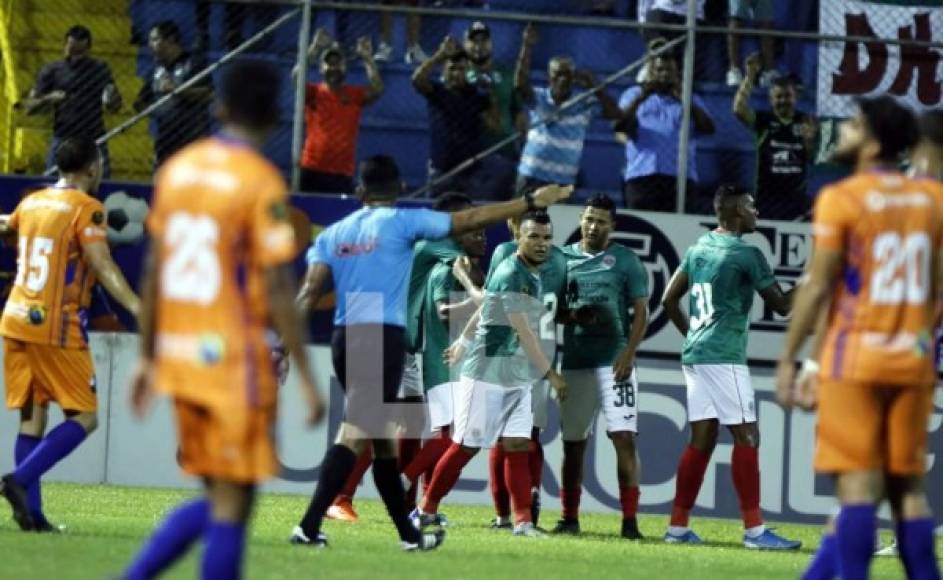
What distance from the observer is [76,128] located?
629 inches

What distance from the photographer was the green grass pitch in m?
9.29

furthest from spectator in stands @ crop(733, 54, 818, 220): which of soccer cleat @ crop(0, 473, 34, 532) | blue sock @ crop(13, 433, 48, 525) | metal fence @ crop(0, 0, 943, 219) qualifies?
soccer cleat @ crop(0, 473, 34, 532)

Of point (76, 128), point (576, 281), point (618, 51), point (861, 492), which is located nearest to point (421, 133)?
point (618, 51)

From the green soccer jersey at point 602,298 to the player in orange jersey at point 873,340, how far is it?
17.7 feet

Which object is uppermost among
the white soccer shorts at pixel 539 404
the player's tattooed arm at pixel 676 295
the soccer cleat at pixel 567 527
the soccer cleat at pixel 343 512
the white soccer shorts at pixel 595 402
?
the player's tattooed arm at pixel 676 295

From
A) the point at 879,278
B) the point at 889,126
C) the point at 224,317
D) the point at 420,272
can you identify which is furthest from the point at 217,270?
the point at 420,272

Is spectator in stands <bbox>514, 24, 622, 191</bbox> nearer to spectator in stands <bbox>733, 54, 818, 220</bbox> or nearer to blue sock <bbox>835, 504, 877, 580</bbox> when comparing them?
spectator in stands <bbox>733, 54, 818, 220</bbox>

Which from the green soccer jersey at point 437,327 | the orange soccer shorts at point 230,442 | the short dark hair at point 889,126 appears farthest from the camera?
the green soccer jersey at point 437,327

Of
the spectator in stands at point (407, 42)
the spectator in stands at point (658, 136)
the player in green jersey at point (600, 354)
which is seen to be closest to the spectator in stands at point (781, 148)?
the spectator in stands at point (658, 136)

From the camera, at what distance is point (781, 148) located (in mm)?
16172

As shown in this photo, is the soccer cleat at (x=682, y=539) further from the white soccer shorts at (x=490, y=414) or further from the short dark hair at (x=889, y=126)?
the short dark hair at (x=889, y=126)

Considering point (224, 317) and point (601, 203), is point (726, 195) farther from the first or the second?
point (224, 317)

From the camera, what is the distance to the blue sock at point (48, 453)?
10.4m

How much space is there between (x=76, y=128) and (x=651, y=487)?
568 centimetres
